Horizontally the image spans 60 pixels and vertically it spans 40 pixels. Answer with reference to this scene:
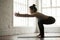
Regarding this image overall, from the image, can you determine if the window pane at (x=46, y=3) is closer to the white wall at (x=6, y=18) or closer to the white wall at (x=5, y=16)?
the white wall at (x=6, y=18)

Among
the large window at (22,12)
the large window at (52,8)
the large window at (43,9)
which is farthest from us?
the large window at (52,8)

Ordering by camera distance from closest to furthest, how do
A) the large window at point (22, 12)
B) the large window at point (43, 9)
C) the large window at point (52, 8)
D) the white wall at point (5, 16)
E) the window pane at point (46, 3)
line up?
the white wall at point (5, 16) → the large window at point (22, 12) → the large window at point (43, 9) → the large window at point (52, 8) → the window pane at point (46, 3)

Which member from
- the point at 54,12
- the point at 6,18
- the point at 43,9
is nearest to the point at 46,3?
the point at 43,9

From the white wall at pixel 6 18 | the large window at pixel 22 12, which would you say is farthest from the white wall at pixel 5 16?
the large window at pixel 22 12

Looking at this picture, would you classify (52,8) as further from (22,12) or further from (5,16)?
(5,16)

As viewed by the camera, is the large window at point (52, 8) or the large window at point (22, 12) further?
the large window at point (52, 8)

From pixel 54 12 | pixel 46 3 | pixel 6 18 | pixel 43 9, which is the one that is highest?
pixel 46 3

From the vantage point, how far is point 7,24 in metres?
5.45

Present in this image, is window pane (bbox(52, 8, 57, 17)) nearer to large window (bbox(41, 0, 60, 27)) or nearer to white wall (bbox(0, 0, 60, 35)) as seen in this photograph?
large window (bbox(41, 0, 60, 27))

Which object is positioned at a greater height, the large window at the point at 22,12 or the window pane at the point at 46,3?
the window pane at the point at 46,3

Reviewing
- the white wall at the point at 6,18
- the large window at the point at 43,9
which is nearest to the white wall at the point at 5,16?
the white wall at the point at 6,18

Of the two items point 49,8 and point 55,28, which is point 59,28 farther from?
point 49,8

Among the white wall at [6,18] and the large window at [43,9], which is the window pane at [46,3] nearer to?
the large window at [43,9]

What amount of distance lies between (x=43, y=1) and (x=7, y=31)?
10.6 feet
